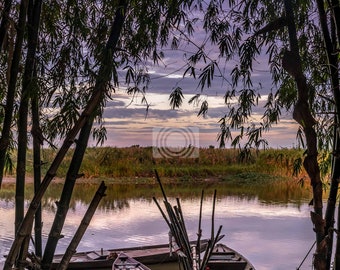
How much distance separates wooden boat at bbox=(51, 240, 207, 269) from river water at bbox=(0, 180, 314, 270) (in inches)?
34.0

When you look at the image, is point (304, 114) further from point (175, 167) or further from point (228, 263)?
point (175, 167)

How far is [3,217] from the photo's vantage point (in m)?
7.88

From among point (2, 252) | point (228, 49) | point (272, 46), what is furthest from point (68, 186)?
point (2, 252)

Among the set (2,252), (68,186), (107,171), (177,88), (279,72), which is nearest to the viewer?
(68,186)

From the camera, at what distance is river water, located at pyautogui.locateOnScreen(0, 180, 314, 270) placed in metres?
6.92

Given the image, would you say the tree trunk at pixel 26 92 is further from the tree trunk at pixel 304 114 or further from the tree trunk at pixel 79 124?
the tree trunk at pixel 304 114

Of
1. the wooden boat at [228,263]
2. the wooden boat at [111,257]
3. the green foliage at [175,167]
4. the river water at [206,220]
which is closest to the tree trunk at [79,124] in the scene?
the wooden boat at [228,263]

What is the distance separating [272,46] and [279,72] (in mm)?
217

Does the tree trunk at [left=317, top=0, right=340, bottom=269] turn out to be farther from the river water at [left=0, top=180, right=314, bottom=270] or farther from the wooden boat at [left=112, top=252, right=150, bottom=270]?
the river water at [left=0, top=180, right=314, bottom=270]

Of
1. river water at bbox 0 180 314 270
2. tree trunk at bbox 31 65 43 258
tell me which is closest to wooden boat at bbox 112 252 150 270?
river water at bbox 0 180 314 270

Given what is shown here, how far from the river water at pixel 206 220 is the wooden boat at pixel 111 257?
864 mm

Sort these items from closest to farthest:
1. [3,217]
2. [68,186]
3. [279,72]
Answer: [68,186]
[279,72]
[3,217]

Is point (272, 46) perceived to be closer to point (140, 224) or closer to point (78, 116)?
point (78, 116)

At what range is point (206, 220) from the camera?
28.2 ft
